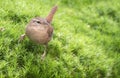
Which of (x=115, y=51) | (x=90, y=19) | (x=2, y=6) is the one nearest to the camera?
(x=2, y=6)

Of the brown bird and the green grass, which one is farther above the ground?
the brown bird

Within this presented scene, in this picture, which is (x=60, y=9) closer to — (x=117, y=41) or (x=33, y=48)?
(x=117, y=41)

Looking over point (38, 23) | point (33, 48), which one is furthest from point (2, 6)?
point (38, 23)

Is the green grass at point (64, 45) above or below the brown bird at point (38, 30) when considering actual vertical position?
below

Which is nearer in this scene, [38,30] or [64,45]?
[38,30]

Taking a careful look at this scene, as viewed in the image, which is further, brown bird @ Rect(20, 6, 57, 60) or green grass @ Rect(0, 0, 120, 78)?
green grass @ Rect(0, 0, 120, 78)

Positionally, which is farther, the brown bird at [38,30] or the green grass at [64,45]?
the green grass at [64,45]

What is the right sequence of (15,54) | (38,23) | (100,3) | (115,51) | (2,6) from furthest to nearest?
1. (100,3)
2. (115,51)
3. (2,6)
4. (15,54)
5. (38,23)

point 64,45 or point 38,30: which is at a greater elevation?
point 38,30
